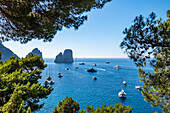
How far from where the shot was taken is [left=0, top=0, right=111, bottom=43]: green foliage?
5079 millimetres

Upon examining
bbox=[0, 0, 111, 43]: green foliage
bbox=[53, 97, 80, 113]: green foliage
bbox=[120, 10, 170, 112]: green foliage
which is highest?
bbox=[0, 0, 111, 43]: green foliage

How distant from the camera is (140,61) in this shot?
5.95 m

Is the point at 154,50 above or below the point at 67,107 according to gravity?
above

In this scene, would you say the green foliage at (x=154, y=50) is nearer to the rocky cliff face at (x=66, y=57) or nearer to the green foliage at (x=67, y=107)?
the green foliage at (x=67, y=107)

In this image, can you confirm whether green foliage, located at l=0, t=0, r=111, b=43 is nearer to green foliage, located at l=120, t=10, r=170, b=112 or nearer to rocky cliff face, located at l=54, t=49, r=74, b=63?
green foliage, located at l=120, t=10, r=170, b=112

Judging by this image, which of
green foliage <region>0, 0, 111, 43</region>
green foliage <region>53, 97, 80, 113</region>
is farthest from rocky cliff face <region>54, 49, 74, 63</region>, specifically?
green foliage <region>0, 0, 111, 43</region>

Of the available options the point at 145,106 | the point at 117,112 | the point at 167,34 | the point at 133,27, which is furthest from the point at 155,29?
the point at 145,106

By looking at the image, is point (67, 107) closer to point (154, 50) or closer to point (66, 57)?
point (154, 50)

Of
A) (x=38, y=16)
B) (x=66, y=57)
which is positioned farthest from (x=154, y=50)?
(x=66, y=57)

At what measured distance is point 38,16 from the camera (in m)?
5.81

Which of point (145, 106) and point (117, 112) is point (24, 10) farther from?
point (145, 106)

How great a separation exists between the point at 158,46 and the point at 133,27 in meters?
1.82

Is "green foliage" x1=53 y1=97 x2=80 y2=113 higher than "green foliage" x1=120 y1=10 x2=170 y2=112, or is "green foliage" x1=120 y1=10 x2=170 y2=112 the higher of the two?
"green foliage" x1=120 y1=10 x2=170 y2=112

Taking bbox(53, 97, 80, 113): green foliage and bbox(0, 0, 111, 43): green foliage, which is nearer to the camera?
bbox(0, 0, 111, 43): green foliage
